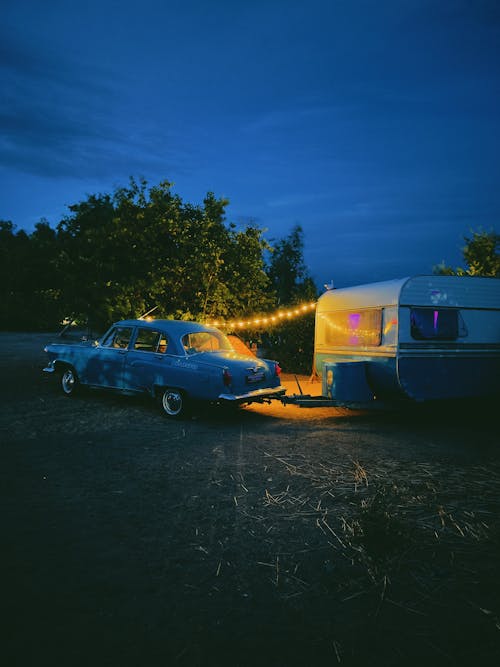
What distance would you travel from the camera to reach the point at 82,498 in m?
4.48

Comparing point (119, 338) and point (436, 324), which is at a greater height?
point (436, 324)

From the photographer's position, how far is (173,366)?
8.14 m

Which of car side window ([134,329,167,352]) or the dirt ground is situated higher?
car side window ([134,329,167,352])

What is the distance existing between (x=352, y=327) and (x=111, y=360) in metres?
4.91

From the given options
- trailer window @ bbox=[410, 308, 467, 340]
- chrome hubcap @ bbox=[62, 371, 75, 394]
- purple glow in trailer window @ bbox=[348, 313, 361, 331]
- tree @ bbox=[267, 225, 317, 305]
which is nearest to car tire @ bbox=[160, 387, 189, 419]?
chrome hubcap @ bbox=[62, 371, 75, 394]

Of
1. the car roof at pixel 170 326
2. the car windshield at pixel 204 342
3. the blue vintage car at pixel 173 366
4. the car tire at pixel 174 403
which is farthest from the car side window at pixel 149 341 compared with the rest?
the car tire at pixel 174 403

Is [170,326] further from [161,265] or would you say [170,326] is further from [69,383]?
[161,265]

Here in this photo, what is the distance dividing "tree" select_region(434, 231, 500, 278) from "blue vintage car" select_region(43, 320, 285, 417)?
518 inches

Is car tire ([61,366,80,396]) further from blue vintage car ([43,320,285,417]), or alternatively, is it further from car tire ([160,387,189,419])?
car tire ([160,387,189,419])

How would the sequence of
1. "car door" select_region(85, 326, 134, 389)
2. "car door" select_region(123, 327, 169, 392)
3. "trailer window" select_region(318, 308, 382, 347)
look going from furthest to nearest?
"car door" select_region(85, 326, 134, 389)
"trailer window" select_region(318, 308, 382, 347)
"car door" select_region(123, 327, 169, 392)

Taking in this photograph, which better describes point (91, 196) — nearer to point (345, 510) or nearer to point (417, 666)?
point (345, 510)

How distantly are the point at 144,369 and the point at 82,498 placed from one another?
13.7ft

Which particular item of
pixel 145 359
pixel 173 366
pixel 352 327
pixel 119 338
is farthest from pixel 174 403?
pixel 352 327

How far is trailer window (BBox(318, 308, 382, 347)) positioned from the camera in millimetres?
8548
